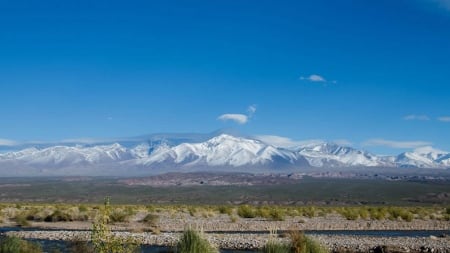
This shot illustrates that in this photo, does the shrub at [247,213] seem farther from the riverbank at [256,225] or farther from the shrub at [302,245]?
the shrub at [302,245]

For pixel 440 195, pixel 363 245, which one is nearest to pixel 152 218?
pixel 363 245

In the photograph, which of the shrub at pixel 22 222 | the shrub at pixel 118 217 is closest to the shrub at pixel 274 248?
the shrub at pixel 118 217

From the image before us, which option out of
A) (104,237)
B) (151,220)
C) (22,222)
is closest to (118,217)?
(151,220)

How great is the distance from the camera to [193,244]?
17.3 meters

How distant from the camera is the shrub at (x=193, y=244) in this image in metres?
17.2

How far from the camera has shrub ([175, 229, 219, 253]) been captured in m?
17.2

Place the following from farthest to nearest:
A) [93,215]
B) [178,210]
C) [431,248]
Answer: [178,210] → [93,215] → [431,248]

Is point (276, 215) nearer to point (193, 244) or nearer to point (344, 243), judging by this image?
point (344, 243)

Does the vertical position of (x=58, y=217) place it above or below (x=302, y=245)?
below

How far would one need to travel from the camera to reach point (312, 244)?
18.3 metres

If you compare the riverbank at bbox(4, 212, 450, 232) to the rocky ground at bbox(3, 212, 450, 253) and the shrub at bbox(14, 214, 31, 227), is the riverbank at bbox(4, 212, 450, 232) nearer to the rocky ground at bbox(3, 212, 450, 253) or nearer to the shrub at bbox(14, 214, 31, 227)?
the rocky ground at bbox(3, 212, 450, 253)

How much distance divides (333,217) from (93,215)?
2069 cm

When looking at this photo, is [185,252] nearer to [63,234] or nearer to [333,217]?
[63,234]

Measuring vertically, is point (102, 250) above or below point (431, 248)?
above
